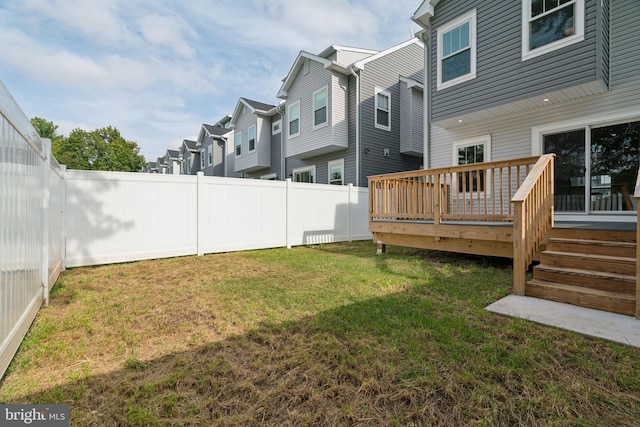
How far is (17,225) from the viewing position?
7.00 ft

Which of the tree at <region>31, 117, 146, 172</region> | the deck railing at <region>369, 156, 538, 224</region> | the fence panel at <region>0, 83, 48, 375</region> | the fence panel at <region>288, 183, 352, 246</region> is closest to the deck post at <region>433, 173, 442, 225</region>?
the deck railing at <region>369, 156, 538, 224</region>

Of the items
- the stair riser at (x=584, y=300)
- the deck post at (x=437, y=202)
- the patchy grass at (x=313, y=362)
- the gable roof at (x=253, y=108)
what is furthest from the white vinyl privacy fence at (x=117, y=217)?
the gable roof at (x=253, y=108)

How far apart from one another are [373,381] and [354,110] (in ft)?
32.9

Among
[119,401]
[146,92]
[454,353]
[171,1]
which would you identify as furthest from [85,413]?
[146,92]

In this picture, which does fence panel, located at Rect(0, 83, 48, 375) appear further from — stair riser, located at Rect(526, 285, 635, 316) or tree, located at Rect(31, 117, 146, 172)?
tree, located at Rect(31, 117, 146, 172)

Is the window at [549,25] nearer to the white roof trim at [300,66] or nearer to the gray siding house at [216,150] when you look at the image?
the white roof trim at [300,66]

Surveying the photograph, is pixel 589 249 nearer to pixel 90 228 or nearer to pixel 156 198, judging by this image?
pixel 156 198

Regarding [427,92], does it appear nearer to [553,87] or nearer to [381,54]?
[553,87]

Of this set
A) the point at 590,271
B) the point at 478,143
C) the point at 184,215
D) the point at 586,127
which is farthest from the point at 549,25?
the point at 184,215

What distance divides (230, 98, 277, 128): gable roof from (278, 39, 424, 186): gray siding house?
2276mm

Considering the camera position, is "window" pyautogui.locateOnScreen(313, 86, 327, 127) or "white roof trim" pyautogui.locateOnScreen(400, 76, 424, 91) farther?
"white roof trim" pyautogui.locateOnScreen(400, 76, 424, 91)

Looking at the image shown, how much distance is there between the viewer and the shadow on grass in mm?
1583

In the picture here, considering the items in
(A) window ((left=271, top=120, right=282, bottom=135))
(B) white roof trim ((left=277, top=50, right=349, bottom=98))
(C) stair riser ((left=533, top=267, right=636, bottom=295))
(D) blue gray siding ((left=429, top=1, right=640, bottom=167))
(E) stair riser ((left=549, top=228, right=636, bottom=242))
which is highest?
(B) white roof trim ((left=277, top=50, right=349, bottom=98))

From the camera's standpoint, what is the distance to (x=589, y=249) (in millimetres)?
3752
